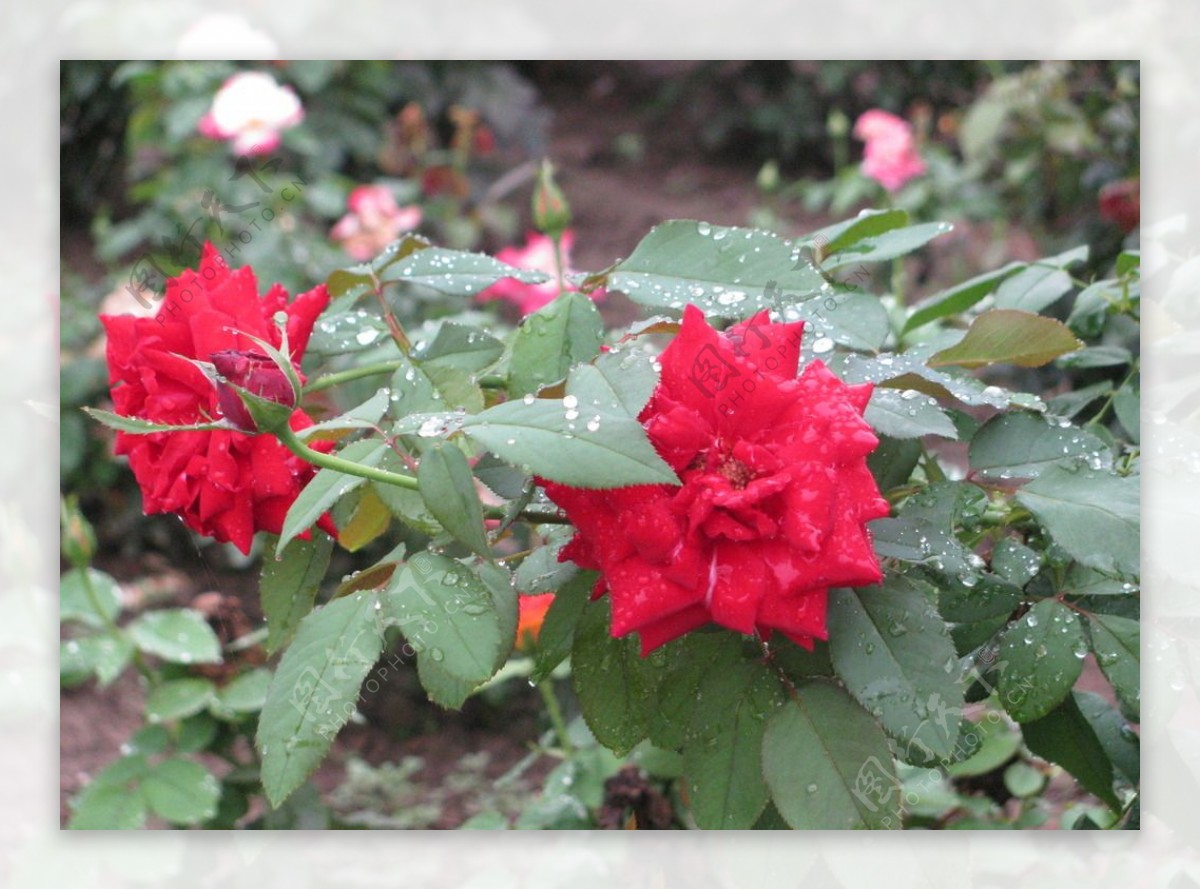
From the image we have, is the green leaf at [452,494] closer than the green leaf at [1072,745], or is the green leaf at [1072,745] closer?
the green leaf at [452,494]

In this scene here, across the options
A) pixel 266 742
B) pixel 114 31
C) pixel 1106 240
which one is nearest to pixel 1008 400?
pixel 266 742

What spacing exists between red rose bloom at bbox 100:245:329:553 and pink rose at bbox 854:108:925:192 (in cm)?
181

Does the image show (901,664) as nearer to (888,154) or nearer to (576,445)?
(576,445)

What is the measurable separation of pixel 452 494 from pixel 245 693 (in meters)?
0.69

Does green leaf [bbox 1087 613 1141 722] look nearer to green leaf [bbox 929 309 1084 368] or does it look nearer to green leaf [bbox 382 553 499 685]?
green leaf [bbox 929 309 1084 368]

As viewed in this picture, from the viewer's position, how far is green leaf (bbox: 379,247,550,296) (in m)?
0.69

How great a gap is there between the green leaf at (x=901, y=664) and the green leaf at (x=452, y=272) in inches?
10.3

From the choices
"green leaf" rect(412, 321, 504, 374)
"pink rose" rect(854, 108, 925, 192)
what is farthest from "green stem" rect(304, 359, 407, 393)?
"pink rose" rect(854, 108, 925, 192)

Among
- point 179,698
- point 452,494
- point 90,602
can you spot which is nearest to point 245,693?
point 179,698

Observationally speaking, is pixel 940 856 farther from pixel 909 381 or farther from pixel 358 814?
pixel 358 814

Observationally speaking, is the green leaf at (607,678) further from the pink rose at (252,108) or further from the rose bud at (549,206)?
the pink rose at (252,108)

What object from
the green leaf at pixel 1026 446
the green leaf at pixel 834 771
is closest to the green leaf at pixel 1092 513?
the green leaf at pixel 1026 446

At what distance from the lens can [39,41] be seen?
1.38m

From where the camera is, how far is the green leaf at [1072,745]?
0.71 metres
